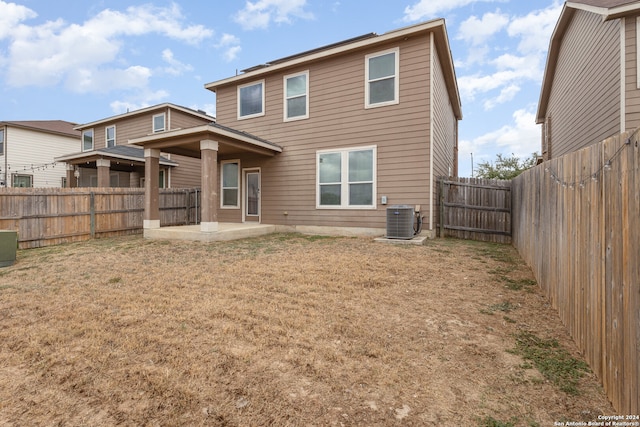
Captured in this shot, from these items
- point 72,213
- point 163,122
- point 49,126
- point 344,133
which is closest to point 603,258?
point 344,133

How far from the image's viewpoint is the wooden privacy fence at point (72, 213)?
7.68m

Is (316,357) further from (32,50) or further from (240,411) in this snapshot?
(32,50)

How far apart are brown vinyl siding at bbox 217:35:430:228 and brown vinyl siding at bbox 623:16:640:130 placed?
12.6 feet

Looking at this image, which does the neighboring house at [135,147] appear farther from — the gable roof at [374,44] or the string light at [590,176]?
the string light at [590,176]

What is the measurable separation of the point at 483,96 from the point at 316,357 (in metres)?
20.3

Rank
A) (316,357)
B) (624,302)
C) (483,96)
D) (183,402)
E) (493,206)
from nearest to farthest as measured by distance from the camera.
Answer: (624,302), (183,402), (316,357), (493,206), (483,96)

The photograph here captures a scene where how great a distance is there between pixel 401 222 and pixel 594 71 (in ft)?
19.3

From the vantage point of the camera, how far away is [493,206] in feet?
28.9

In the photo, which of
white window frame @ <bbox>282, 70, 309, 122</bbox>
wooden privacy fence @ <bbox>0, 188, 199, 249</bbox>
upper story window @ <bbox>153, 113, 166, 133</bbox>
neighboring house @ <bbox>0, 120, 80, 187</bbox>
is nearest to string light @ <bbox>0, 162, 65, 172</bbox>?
neighboring house @ <bbox>0, 120, 80, 187</bbox>

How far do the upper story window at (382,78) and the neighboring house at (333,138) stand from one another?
3 cm

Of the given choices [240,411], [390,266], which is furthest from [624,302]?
[390,266]

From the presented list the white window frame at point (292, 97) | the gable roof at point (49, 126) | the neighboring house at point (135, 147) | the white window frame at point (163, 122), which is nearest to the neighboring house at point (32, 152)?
the gable roof at point (49, 126)

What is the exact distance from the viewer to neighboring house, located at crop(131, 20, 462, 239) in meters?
8.18

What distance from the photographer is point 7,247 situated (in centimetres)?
570
